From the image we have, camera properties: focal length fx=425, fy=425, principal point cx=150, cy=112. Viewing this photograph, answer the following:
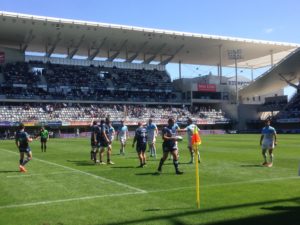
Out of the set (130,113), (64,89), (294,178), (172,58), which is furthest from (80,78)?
(294,178)

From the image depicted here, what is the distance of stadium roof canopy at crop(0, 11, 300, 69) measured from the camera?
64.4 meters

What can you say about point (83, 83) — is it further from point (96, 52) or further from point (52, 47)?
point (52, 47)

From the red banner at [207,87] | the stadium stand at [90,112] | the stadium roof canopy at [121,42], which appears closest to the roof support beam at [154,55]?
the stadium roof canopy at [121,42]

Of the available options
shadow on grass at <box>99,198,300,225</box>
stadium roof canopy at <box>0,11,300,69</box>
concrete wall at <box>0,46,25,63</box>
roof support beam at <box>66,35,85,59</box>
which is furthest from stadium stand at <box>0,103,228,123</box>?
shadow on grass at <box>99,198,300,225</box>

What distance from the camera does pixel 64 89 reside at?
248ft

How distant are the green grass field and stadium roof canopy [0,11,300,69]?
50.3m

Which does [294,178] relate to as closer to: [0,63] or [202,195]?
[202,195]

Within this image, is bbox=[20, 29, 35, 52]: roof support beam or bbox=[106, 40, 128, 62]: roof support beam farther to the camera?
bbox=[106, 40, 128, 62]: roof support beam

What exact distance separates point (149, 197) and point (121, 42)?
6535 centimetres

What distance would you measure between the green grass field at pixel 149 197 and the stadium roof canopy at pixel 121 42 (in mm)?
50266

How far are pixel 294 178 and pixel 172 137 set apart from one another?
4292 millimetres

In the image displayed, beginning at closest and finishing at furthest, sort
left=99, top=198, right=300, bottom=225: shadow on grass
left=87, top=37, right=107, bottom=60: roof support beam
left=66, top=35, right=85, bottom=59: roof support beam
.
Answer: left=99, top=198, right=300, bottom=225: shadow on grass
left=66, top=35, right=85, bottom=59: roof support beam
left=87, top=37, right=107, bottom=60: roof support beam

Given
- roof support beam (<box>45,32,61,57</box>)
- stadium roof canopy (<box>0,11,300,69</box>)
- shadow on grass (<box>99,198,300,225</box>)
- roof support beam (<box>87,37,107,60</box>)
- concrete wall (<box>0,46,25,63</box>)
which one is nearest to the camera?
shadow on grass (<box>99,198,300,225</box>)

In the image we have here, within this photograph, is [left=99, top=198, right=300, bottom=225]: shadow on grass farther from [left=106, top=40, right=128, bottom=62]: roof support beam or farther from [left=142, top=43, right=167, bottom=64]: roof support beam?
[left=142, top=43, right=167, bottom=64]: roof support beam
